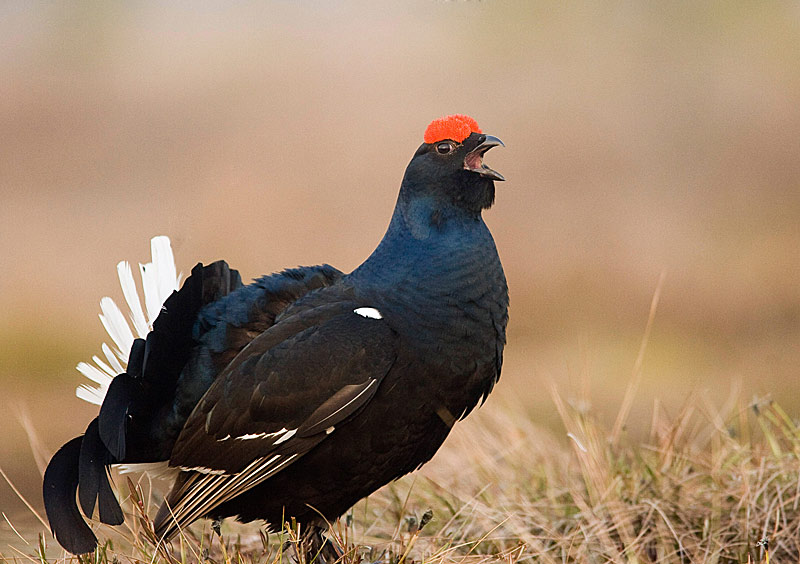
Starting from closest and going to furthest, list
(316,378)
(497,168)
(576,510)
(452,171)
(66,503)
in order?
(316,378) → (66,503) → (452,171) → (576,510) → (497,168)

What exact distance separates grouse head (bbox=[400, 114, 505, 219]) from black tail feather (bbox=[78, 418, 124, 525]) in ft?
4.10

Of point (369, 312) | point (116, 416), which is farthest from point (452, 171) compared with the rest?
point (116, 416)

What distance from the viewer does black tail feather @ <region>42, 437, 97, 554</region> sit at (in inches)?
119

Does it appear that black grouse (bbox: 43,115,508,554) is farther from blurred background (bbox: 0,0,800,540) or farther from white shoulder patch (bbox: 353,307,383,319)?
blurred background (bbox: 0,0,800,540)

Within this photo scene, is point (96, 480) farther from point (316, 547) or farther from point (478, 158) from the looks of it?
point (478, 158)

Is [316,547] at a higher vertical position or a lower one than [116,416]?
lower

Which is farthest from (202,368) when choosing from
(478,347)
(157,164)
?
(157,164)

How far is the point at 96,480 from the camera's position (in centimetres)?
317

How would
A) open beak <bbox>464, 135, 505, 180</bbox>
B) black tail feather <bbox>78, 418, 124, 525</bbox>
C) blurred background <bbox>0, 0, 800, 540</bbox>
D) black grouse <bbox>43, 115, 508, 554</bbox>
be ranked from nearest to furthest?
1. black grouse <bbox>43, 115, 508, 554</bbox>
2. black tail feather <bbox>78, 418, 124, 525</bbox>
3. open beak <bbox>464, 135, 505, 180</bbox>
4. blurred background <bbox>0, 0, 800, 540</bbox>

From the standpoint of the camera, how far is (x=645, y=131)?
11609 mm

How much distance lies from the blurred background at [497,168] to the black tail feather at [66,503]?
225 centimetres

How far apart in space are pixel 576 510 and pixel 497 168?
6927 mm

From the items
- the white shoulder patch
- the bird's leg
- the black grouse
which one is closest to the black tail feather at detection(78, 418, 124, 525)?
the black grouse

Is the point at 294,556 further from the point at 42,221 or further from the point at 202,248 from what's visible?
the point at 42,221
